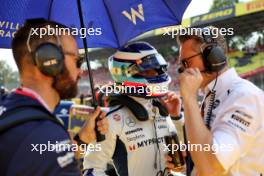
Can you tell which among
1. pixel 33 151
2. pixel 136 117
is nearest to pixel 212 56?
pixel 136 117

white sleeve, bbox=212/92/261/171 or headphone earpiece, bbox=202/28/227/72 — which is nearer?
white sleeve, bbox=212/92/261/171

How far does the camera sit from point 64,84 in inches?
66.7

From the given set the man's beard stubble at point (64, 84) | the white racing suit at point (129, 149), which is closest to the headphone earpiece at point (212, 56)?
the white racing suit at point (129, 149)

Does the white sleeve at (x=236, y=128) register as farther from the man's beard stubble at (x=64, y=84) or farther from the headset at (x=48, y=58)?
the headset at (x=48, y=58)

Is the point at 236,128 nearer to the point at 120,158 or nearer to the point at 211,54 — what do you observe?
the point at 211,54

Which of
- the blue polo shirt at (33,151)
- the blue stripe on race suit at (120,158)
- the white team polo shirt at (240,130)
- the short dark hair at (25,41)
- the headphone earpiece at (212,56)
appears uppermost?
the short dark hair at (25,41)

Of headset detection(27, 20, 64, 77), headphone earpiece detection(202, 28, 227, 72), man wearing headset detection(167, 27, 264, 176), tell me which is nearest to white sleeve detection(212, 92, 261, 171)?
man wearing headset detection(167, 27, 264, 176)

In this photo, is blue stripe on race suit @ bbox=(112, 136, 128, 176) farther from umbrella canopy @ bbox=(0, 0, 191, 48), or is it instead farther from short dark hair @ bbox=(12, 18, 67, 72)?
short dark hair @ bbox=(12, 18, 67, 72)

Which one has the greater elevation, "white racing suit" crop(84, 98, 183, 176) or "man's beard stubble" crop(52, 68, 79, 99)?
"man's beard stubble" crop(52, 68, 79, 99)

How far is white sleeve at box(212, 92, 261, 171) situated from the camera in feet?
6.23

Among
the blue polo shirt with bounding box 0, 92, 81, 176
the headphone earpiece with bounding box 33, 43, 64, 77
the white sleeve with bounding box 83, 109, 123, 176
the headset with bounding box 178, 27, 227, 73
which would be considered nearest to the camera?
the blue polo shirt with bounding box 0, 92, 81, 176

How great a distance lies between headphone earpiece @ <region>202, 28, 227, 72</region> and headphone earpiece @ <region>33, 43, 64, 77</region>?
0.89 m

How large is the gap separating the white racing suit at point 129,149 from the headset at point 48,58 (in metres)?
1.01

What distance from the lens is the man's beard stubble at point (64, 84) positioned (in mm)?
1667
